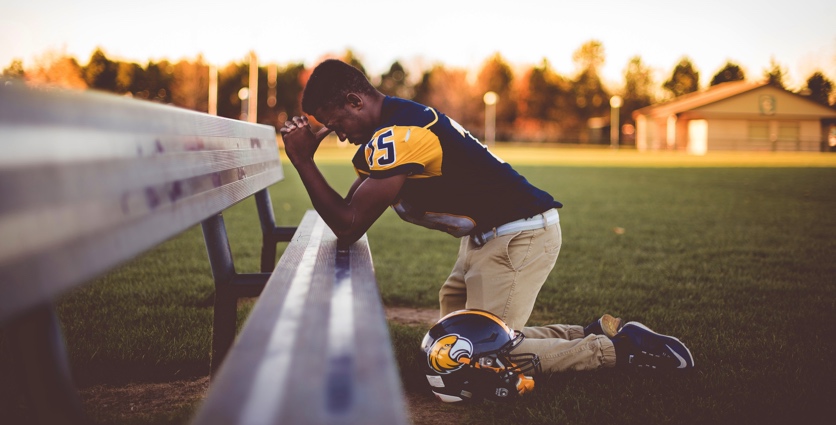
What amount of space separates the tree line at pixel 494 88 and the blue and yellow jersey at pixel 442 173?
215 ft

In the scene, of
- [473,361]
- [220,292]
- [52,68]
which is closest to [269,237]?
[220,292]

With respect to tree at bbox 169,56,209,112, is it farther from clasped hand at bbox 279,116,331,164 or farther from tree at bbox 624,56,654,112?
clasped hand at bbox 279,116,331,164

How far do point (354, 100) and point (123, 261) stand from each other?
1.65 m

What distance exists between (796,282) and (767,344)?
2.02 m

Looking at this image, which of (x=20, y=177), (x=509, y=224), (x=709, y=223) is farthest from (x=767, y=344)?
(x=709, y=223)

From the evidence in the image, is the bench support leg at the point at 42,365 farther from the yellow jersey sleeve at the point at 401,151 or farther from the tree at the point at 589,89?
the tree at the point at 589,89

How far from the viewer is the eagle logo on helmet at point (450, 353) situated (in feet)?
8.96

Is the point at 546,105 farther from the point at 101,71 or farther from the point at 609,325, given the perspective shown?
the point at 609,325

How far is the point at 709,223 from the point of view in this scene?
9000 mm

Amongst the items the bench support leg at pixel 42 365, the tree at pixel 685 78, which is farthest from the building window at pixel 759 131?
the bench support leg at pixel 42 365

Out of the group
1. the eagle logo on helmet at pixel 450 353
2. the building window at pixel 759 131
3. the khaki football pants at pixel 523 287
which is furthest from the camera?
the building window at pixel 759 131

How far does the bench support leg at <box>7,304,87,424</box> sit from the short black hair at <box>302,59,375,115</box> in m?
1.69

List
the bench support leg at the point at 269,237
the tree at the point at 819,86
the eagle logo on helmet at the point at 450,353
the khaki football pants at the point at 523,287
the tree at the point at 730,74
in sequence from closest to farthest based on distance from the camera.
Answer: the eagle logo on helmet at the point at 450,353 < the khaki football pants at the point at 523,287 < the bench support leg at the point at 269,237 < the tree at the point at 819,86 < the tree at the point at 730,74

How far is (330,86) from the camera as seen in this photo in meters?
2.83
